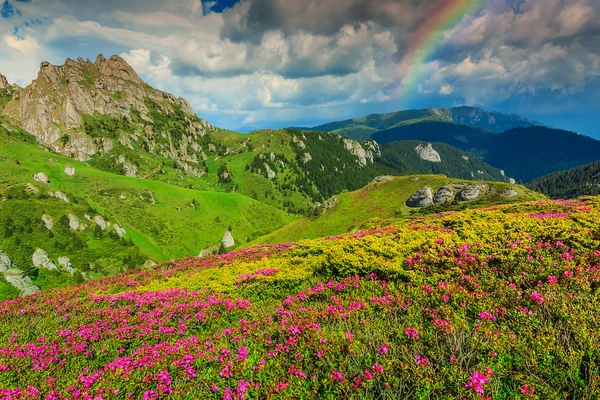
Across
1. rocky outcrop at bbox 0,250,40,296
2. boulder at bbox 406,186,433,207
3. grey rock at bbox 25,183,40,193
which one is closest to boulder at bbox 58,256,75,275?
rocky outcrop at bbox 0,250,40,296

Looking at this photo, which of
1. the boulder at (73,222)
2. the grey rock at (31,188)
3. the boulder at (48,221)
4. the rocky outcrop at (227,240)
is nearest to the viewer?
the boulder at (48,221)

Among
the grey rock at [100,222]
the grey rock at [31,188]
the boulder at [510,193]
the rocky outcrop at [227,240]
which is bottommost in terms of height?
the rocky outcrop at [227,240]

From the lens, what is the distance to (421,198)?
343 feet

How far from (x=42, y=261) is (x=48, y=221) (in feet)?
106

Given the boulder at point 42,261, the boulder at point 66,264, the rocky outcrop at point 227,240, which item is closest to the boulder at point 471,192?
the rocky outcrop at point 227,240

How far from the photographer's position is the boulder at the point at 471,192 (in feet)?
312

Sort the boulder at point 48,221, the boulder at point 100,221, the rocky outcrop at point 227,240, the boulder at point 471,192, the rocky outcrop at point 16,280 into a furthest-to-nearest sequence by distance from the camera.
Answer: the rocky outcrop at point 227,240 → the boulder at point 100,221 → the boulder at point 48,221 → the boulder at point 471,192 → the rocky outcrop at point 16,280

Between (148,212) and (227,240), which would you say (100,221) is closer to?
(148,212)

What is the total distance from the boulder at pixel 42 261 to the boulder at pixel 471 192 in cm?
16394

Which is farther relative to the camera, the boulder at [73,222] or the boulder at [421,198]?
the boulder at [73,222]

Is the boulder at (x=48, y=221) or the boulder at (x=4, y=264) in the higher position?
the boulder at (x=48, y=221)

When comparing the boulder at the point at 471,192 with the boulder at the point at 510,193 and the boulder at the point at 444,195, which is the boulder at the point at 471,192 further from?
the boulder at the point at 510,193

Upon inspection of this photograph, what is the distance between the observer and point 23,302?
17828mm

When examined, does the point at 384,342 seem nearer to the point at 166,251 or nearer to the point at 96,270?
the point at 96,270
